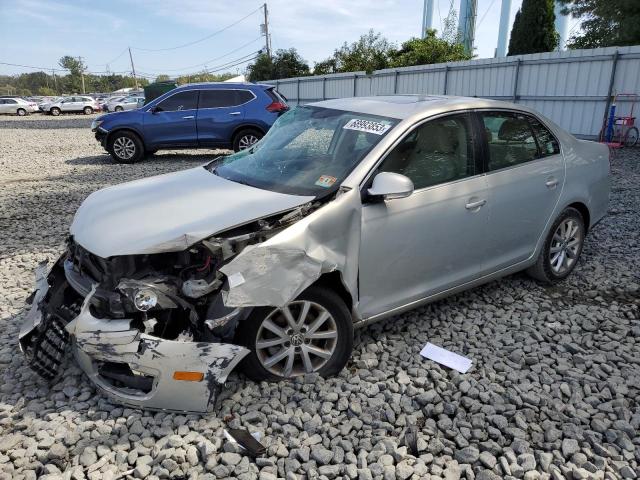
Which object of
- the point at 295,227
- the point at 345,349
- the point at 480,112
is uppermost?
the point at 480,112

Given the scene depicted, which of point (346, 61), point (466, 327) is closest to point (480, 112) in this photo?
point (466, 327)

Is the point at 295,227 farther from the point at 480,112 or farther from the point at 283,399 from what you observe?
the point at 480,112

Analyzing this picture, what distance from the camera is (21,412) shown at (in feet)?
9.09

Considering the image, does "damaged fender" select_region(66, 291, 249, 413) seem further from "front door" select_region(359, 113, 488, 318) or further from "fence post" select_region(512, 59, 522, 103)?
"fence post" select_region(512, 59, 522, 103)

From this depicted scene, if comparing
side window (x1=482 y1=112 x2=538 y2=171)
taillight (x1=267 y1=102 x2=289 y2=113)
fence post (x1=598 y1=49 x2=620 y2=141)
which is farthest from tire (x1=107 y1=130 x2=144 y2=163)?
fence post (x1=598 y1=49 x2=620 y2=141)

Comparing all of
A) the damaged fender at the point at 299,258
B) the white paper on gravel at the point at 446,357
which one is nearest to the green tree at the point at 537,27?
the white paper on gravel at the point at 446,357

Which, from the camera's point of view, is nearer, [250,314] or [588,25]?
[250,314]

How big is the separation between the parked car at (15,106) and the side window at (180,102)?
31480mm

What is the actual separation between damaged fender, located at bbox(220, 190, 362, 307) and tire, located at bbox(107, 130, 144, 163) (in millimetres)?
9959

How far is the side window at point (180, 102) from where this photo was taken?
11.6m

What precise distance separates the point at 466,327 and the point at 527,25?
2351cm

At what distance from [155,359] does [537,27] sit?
82.7ft

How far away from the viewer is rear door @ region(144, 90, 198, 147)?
11.6 m

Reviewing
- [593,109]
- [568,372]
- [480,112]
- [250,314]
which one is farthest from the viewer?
[593,109]
